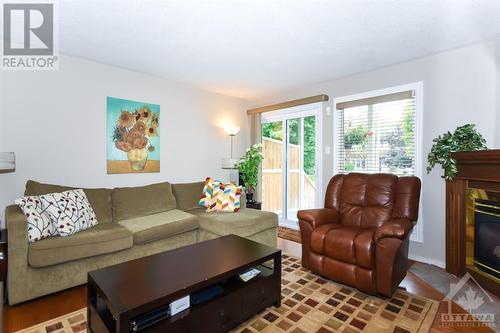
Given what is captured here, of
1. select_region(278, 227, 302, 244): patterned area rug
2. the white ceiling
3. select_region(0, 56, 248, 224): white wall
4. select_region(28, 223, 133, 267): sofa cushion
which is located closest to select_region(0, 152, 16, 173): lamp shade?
select_region(0, 56, 248, 224): white wall

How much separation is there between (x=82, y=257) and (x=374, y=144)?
350 cm

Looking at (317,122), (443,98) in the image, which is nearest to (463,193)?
(443,98)

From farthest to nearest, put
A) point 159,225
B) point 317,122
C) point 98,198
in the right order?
point 317,122 < point 98,198 < point 159,225

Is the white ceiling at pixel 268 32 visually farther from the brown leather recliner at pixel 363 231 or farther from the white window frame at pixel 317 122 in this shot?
the brown leather recliner at pixel 363 231

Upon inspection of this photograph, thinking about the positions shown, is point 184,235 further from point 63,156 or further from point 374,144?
point 374,144

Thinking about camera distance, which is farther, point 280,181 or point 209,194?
A: point 280,181

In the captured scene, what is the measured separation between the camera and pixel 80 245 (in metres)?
2.27

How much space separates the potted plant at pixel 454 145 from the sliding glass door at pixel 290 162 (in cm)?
168

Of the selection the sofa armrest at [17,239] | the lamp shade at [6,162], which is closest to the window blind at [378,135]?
the sofa armrest at [17,239]

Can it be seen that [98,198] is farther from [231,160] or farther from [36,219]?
[231,160]

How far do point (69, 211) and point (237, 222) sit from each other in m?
1.65

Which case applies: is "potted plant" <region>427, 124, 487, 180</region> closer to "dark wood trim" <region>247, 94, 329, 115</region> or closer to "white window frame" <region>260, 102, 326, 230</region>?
"white window frame" <region>260, 102, 326, 230</region>

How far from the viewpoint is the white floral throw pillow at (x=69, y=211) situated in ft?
7.61

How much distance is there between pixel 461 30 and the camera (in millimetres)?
2408
